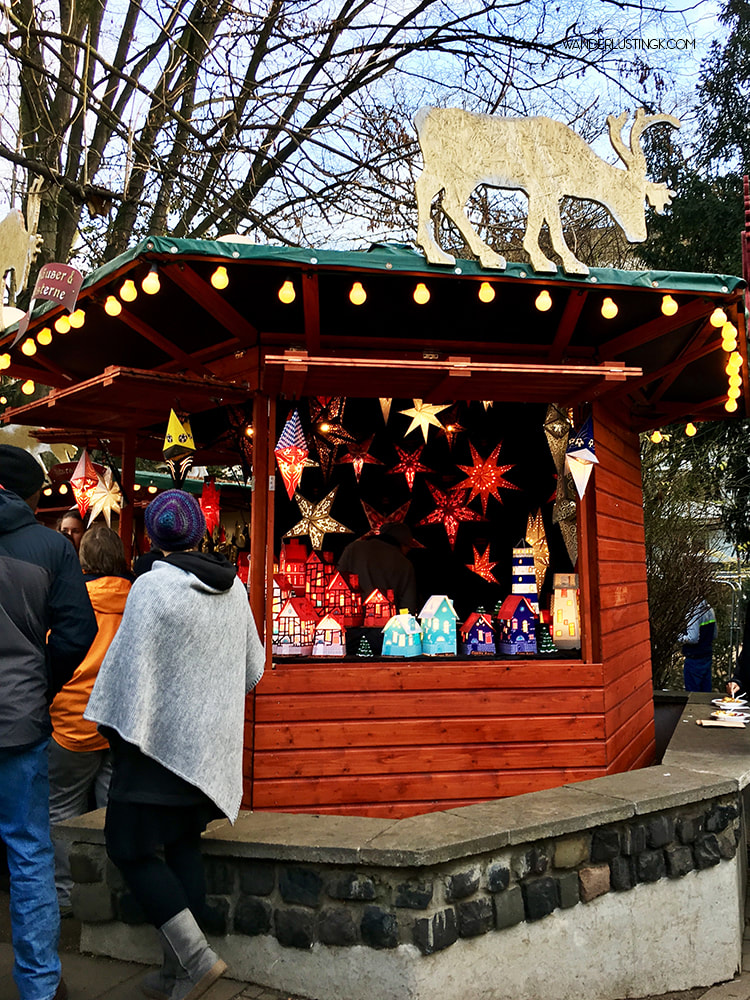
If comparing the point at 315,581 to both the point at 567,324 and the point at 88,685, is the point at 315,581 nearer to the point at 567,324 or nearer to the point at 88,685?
the point at 88,685

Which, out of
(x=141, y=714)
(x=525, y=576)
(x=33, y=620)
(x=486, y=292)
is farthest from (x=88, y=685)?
(x=525, y=576)

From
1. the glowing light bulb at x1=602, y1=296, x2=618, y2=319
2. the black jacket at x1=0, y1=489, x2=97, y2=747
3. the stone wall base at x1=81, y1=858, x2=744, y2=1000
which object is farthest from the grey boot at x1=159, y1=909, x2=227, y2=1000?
the glowing light bulb at x1=602, y1=296, x2=618, y2=319

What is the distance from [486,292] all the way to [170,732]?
9.13ft

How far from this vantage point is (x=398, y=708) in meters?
4.71

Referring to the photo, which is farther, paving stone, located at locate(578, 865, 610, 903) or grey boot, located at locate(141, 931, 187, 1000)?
paving stone, located at locate(578, 865, 610, 903)

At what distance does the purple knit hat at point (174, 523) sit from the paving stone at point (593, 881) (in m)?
2.42

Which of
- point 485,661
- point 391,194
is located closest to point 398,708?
point 485,661

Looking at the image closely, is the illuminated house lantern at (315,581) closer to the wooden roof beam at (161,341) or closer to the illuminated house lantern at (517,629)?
the illuminated house lantern at (517,629)

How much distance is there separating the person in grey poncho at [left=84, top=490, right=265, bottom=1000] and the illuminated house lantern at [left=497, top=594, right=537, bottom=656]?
2516mm

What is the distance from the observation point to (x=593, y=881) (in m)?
3.83

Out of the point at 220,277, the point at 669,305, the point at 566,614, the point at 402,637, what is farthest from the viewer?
the point at 566,614

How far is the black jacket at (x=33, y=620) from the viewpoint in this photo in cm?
296

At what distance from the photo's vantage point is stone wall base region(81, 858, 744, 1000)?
3305 millimetres

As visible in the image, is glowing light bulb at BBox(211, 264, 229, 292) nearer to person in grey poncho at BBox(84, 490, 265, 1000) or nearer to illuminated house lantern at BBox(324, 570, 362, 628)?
person in grey poncho at BBox(84, 490, 265, 1000)
